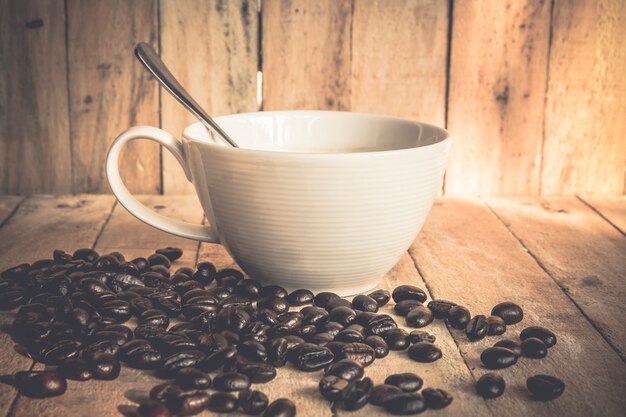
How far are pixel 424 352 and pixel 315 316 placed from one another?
0.51ft

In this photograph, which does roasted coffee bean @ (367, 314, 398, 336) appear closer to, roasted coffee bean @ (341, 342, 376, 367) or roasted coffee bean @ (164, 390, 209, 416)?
roasted coffee bean @ (341, 342, 376, 367)

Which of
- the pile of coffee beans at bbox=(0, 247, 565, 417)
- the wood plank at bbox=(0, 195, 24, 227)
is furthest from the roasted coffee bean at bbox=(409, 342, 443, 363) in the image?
the wood plank at bbox=(0, 195, 24, 227)

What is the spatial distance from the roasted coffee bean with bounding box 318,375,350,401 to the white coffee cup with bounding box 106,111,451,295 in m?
0.24

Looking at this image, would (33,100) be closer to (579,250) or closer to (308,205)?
(308,205)

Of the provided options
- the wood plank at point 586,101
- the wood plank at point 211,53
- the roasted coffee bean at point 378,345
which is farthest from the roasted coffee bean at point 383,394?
the wood plank at point 586,101

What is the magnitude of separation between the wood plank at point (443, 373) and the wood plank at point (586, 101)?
863mm

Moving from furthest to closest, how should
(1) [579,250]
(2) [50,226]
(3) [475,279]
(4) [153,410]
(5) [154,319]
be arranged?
(2) [50,226], (1) [579,250], (3) [475,279], (5) [154,319], (4) [153,410]

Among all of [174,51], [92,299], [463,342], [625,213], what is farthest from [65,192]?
[625,213]

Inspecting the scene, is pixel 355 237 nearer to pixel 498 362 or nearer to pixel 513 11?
pixel 498 362

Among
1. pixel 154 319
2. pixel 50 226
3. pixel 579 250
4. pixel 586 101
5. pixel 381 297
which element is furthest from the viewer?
pixel 586 101

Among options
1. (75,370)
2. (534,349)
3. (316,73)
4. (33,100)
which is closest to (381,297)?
(534,349)

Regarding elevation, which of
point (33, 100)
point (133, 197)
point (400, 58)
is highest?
point (400, 58)

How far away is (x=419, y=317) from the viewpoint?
3.31ft

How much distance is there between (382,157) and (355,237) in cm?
12
